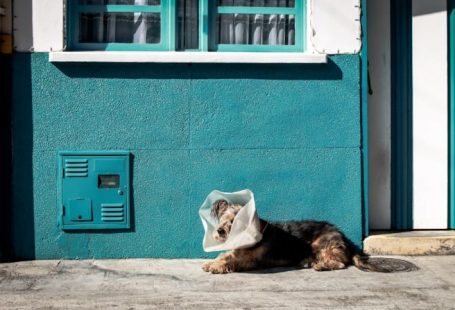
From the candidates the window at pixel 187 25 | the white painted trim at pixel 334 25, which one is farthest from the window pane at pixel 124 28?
the white painted trim at pixel 334 25

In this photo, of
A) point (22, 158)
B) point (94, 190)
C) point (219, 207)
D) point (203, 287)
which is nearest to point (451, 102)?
point (219, 207)

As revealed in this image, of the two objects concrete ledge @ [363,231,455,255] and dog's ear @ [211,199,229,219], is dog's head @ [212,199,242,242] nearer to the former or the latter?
dog's ear @ [211,199,229,219]

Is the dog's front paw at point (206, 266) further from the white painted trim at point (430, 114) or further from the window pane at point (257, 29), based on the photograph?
the white painted trim at point (430, 114)

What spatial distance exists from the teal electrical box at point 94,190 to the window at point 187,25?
1.06 metres

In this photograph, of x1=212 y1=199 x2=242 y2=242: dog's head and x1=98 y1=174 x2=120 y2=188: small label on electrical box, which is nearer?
x1=212 y1=199 x2=242 y2=242: dog's head

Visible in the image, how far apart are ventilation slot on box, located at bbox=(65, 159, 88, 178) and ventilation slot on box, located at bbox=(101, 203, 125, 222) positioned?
0.36m

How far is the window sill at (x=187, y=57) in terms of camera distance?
6.83 metres

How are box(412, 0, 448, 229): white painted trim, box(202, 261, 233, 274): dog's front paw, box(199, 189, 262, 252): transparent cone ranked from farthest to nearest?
box(412, 0, 448, 229): white painted trim < box(202, 261, 233, 274): dog's front paw < box(199, 189, 262, 252): transparent cone

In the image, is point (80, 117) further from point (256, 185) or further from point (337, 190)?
point (337, 190)

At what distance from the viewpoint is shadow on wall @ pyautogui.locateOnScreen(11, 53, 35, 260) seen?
690 cm

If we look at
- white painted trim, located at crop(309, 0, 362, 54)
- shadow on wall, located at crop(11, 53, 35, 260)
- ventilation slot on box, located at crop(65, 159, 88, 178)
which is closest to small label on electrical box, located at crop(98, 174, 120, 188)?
ventilation slot on box, located at crop(65, 159, 88, 178)

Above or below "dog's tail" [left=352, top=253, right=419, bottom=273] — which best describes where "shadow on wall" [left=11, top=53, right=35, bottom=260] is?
above

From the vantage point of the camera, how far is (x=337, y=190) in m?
7.14

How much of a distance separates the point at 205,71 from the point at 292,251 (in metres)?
1.83
